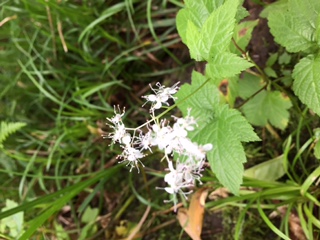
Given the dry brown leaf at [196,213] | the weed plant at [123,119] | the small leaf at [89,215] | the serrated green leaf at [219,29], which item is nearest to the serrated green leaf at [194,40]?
the serrated green leaf at [219,29]

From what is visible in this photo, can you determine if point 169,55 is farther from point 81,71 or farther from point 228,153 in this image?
point 228,153

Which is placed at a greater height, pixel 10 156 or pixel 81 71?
pixel 81 71

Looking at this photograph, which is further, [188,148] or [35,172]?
[35,172]

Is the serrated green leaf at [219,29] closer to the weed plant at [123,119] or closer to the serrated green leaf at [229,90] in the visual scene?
the weed plant at [123,119]

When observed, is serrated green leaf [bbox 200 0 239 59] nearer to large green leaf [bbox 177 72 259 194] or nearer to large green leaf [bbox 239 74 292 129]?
large green leaf [bbox 177 72 259 194]

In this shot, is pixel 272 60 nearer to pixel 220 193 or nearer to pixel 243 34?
pixel 243 34

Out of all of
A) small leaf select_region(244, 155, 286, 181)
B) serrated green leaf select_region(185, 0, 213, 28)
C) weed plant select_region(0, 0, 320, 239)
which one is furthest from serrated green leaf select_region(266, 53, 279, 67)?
serrated green leaf select_region(185, 0, 213, 28)

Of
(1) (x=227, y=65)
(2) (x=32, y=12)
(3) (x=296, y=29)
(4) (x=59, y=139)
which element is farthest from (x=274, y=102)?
(2) (x=32, y=12)
